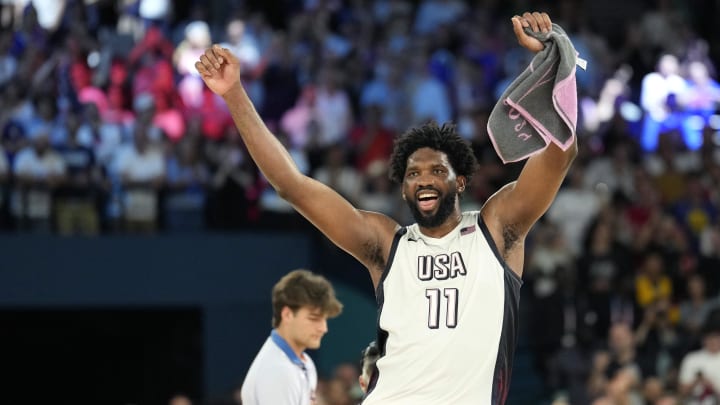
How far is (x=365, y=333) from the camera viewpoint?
14.3 m

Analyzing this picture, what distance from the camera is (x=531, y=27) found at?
4.98m

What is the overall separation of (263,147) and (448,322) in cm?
98

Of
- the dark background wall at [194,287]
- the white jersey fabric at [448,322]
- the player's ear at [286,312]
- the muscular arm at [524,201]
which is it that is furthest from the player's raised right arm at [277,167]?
the dark background wall at [194,287]

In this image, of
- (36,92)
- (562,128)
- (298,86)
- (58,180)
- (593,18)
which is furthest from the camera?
(593,18)

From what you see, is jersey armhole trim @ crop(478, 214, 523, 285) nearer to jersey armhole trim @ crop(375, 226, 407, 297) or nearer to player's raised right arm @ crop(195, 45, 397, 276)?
jersey armhole trim @ crop(375, 226, 407, 297)

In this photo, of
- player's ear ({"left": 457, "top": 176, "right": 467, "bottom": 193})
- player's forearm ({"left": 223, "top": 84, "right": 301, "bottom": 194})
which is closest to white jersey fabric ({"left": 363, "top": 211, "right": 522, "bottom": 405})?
player's ear ({"left": 457, "top": 176, "right": 467, "bottom": 193})

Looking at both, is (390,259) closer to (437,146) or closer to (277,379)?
(437,146)

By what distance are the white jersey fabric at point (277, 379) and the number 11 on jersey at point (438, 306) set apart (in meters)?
1.31

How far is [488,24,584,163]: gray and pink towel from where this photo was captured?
4.85m

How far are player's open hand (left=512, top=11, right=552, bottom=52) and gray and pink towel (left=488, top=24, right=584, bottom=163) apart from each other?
22mm

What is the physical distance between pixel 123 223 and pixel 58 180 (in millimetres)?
856

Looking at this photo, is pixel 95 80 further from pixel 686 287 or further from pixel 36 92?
pixel 686 287

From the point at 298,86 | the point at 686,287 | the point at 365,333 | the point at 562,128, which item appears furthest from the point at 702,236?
the point at 562,128

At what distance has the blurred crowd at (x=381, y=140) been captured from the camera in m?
13.7
